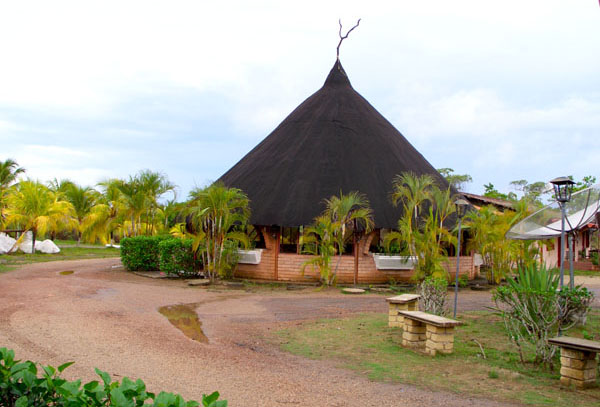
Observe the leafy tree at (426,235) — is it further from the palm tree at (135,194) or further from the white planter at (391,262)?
the palm tree at (135,194)

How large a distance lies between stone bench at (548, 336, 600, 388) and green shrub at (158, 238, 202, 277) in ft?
44.0

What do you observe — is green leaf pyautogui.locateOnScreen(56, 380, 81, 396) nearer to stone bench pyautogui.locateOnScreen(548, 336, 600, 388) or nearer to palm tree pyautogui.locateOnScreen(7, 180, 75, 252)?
stone bench pyautogui.locateOnScreen(548, 336, 600, 388)

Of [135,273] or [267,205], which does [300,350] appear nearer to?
[267,205]

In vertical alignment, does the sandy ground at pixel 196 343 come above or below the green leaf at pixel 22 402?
below

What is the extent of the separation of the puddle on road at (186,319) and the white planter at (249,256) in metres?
5.88

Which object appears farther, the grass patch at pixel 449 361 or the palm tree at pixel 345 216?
the palm tree at pixel 345 216

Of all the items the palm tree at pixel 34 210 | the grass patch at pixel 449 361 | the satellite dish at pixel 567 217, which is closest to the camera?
the grass patch at pixel 449 361

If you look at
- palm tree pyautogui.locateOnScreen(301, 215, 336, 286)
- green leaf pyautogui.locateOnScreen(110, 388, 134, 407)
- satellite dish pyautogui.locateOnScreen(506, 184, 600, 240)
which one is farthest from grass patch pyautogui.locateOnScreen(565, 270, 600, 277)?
green leaf pyautogui.locateOnScreen(110, 388, 134, 407)

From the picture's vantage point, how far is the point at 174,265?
58.3 ft

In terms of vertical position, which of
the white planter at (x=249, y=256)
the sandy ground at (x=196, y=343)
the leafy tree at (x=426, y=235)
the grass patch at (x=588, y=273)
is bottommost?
the sandy ground at (x=196, y=343)

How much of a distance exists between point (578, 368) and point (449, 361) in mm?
1690

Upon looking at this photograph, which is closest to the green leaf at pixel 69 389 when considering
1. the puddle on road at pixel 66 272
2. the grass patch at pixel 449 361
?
the grass patch at pixel 449 361

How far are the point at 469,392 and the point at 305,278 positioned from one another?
11841 mm

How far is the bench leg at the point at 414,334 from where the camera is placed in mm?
8078
